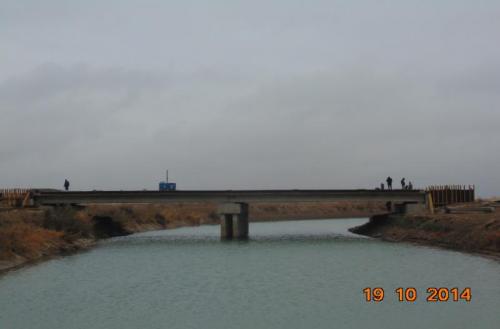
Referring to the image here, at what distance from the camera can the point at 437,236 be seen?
72.7 m

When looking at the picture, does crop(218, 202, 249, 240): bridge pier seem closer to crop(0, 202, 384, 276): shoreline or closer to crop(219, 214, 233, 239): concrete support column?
crop(219, 214, 233, 239): concrete support column

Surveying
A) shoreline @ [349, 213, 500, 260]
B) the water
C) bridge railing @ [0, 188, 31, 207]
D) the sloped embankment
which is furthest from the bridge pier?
bridge railing @ [0, 188, 31, 207]

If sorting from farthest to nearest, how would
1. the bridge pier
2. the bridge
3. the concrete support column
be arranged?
the concrete support column
the bridge pier
the bridge

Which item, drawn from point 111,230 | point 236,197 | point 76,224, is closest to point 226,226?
point 236,197

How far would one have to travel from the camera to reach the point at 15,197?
93.6 metres

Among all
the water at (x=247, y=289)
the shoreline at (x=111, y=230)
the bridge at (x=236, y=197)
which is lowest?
the water at (x=247, y=289)

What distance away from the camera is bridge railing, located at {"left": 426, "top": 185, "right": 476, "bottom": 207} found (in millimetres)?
94688

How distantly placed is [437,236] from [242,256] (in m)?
23.9

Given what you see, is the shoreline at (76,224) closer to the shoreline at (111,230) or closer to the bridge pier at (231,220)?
the shoreline at (111,230)

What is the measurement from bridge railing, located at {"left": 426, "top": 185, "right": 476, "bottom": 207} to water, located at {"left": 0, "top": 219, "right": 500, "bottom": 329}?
28471 mm

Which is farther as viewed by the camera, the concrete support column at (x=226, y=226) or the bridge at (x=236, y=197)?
the concrete support column at (x=226, y=226)

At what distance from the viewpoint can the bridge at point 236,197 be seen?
90.4 meters

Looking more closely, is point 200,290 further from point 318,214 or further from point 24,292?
point 318,214
